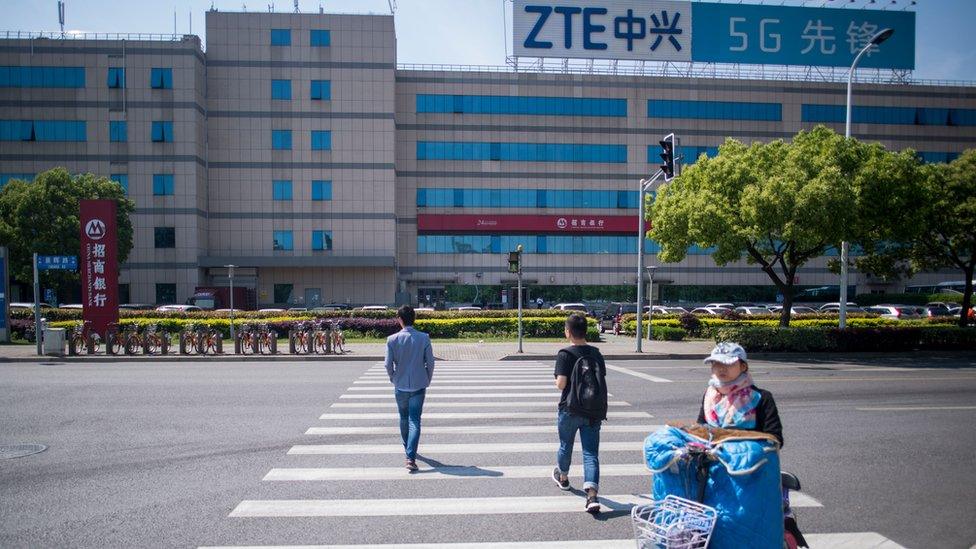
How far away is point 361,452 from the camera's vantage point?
25.6ft

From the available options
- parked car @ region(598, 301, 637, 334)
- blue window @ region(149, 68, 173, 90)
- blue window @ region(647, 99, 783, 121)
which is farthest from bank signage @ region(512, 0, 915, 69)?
blue window @ region(149, 68, 173, 90)

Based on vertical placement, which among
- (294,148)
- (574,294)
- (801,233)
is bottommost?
(574,294)

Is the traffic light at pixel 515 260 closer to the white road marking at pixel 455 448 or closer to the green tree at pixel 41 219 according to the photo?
the white road marking at pixel 455 448

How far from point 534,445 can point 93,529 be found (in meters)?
5.09

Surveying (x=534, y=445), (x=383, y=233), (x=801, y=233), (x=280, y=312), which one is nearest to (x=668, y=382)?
(x=534, y=445)

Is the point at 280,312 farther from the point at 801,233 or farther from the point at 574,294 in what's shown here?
the point at 574,294

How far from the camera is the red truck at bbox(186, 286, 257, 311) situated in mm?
40312

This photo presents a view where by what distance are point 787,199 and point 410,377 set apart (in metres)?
16.5

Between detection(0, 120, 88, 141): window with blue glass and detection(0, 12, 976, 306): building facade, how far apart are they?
12cm

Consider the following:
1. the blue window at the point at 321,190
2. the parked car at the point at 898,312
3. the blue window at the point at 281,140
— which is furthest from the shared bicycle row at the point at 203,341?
the parked car at the point at 898,312

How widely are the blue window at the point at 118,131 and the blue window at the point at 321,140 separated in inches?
537

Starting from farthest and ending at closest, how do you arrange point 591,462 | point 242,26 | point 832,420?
1. point 242,26
2. point 832,420
3. point 591,462

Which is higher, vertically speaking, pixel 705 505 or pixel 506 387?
pixel 705 505

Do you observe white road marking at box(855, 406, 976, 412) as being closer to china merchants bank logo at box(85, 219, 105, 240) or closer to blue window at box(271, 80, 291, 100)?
china merchants bank logo at box(85, 219, 105, 240)
